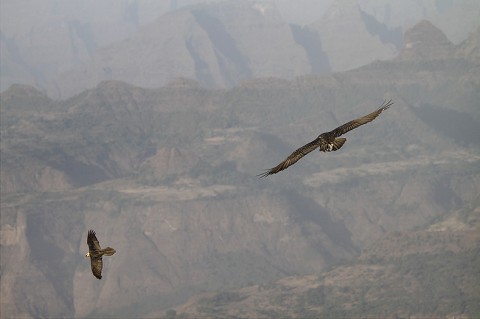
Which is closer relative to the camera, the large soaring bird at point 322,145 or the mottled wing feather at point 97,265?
the large soaring bird at point 322,145

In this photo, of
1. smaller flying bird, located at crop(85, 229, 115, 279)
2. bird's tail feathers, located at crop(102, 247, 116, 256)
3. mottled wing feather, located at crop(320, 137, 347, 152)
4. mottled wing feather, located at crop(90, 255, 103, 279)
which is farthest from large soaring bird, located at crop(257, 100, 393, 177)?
mottled wing feather, located at crop(90, 255, 103, 279)

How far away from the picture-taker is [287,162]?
4644 centimetres

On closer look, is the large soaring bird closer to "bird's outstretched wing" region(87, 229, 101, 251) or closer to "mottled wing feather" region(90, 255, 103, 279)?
"bird's outstretched wing" region(87, 229, 101, 251)

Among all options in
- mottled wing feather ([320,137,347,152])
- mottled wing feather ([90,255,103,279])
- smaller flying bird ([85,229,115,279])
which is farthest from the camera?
mottled wing feather ([90,255,103,279])

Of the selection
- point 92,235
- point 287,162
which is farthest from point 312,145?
point 92,235

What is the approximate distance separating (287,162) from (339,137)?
2.58 m

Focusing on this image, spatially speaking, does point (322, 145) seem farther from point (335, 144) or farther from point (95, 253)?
point (95, 253)

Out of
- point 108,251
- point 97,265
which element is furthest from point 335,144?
point 97,265

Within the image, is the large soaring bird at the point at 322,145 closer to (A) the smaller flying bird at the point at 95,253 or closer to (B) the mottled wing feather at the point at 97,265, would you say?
(A) the smaller flying bird at the point at 95,253

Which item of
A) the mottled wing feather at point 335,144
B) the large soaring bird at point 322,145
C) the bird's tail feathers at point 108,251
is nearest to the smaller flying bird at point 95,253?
the bird's tail feathers at point 108,251

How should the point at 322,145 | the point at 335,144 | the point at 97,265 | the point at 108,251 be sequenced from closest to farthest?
1. the point at 322,145
2. the point at 335,144
3. the point at 108,251
4. the point at 97,265

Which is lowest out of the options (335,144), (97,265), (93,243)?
(97,265)

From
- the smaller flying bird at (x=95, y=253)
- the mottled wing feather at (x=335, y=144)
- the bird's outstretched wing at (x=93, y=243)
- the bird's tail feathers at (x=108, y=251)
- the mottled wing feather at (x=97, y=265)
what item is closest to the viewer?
the mottled wing feather at (x=335, y=144)

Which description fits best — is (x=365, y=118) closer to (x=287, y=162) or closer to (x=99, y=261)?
(x=287, y=162)
